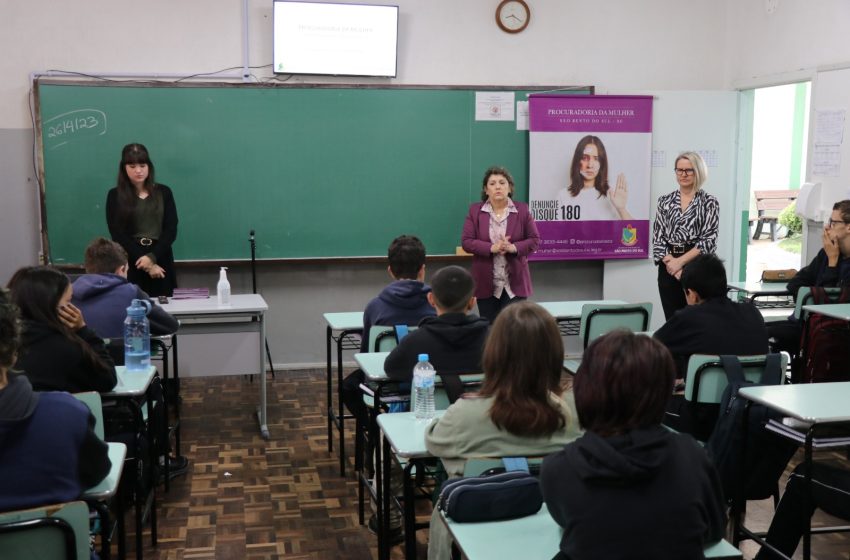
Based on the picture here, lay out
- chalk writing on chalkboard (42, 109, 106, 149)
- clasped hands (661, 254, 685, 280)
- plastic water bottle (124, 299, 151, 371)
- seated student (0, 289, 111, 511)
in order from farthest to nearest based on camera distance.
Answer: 1. chalk writing on chalkboard (42, 109, 106, 149)
2. clasped hands (661, 254, 685, 280)
3. plastic water bottle (124, 299, 151, 371)
4. seated student (0, 289, 111, 511)

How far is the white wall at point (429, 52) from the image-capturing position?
598cm

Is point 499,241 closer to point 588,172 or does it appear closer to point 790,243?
point 588,172

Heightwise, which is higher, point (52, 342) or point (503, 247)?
point (503, 247)

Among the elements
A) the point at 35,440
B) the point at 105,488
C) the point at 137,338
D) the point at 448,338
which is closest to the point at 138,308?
the point at 137,338

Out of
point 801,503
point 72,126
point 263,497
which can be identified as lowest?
point 263,497

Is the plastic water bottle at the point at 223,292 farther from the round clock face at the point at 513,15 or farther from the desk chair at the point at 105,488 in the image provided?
the round clock face at the point at 513,15

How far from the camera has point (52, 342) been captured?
112 inches

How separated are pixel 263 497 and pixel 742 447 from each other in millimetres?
2153

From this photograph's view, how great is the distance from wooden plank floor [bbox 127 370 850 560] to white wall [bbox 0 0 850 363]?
4.04 ft

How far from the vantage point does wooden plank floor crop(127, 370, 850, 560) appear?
3.45 meters

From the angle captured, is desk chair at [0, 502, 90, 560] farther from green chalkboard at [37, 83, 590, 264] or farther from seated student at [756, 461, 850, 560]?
green chalkboard at [37, 83, 590, 264]

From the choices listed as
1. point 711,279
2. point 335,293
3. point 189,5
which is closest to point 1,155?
point 189,5

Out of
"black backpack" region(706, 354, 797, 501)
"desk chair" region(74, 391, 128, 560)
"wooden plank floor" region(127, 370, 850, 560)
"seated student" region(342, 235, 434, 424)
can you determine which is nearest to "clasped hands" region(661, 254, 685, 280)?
"wooden plank floor" region(127, 370, 850, 560)

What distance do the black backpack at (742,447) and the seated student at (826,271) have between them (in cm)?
223
